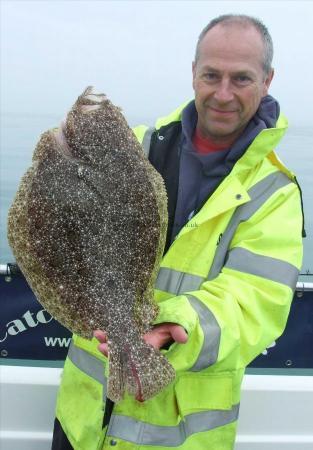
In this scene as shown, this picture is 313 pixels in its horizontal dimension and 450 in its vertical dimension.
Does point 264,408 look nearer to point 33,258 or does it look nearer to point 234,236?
point 234,236

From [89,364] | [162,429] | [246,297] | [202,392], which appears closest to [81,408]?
[89,364]

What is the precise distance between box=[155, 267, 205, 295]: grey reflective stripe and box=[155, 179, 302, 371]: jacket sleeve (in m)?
0.04

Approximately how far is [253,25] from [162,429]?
1830mm

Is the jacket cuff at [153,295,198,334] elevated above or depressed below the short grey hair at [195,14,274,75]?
below

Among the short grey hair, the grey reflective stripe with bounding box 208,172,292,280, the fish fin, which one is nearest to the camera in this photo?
the fish fin

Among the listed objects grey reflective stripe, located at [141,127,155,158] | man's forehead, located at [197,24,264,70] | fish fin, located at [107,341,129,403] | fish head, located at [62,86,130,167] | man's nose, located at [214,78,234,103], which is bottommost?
fish fin, located at [107,341,129,403]

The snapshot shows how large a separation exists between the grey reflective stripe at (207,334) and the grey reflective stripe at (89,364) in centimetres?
59

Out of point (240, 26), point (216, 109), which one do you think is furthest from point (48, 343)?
point (240, 26)

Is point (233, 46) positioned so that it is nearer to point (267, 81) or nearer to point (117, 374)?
point (267, 81)

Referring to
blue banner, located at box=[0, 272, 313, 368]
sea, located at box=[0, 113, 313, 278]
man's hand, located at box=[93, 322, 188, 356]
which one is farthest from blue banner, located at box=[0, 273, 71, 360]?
man's hand, located at box=[93, 322, 188, 356]

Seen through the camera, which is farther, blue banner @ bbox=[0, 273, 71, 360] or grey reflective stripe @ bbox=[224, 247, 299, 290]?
blue banner @ bbox=[0, 273, 71, 360]

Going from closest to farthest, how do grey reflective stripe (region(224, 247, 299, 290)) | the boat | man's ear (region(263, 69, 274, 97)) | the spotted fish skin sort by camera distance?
1. the spotted fish skin
2. grey reflective stripe (region(224, 247, 299, 290))
3. man's ear (region(263, 69, 274, 97))
4. the boat

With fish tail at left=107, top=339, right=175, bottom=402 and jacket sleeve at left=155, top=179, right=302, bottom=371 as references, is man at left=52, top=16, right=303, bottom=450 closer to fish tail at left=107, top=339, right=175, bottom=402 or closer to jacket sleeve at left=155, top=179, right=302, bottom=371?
jacket sleeve at left=155, top=179, right=302, bottom=371

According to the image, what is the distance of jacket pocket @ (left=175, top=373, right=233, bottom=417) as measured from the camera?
2250mm
